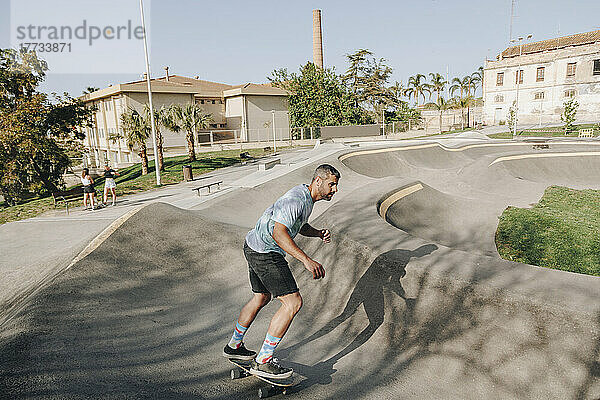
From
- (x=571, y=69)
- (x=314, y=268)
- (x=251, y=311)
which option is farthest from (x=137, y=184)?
(x=571, y=69)

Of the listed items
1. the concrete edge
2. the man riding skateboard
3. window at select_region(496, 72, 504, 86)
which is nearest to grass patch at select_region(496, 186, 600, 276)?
the man riding skateboard

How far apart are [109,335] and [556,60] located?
67.6 m

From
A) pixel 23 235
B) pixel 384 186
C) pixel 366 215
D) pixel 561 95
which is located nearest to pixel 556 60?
pixel 561 95

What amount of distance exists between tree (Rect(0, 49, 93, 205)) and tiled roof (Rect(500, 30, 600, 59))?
67168mm

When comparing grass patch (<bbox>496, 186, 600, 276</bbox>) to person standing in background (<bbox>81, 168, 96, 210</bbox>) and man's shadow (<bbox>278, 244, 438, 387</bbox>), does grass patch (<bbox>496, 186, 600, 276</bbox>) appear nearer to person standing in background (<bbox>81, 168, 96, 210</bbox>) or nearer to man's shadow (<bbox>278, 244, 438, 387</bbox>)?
man's shadow (<bbox>278, 244, 438, 387</bbox>)

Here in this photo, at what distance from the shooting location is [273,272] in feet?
10.8

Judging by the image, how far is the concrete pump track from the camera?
10.6 ft

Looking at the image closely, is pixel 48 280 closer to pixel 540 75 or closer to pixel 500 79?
pixel 540 75

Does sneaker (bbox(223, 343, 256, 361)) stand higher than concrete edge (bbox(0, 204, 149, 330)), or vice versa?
concrete edge (bbox(0, 204, 149, 330))

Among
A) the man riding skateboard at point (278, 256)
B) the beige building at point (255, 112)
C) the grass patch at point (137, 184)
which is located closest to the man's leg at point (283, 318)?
the man riding skateboard at point (278, 256)

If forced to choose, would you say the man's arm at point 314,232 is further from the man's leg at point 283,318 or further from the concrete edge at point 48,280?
the concrete edge at point 48,280

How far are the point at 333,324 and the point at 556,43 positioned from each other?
75.5m

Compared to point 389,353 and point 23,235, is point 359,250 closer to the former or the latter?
point 389,353

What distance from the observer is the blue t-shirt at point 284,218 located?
324 cm
